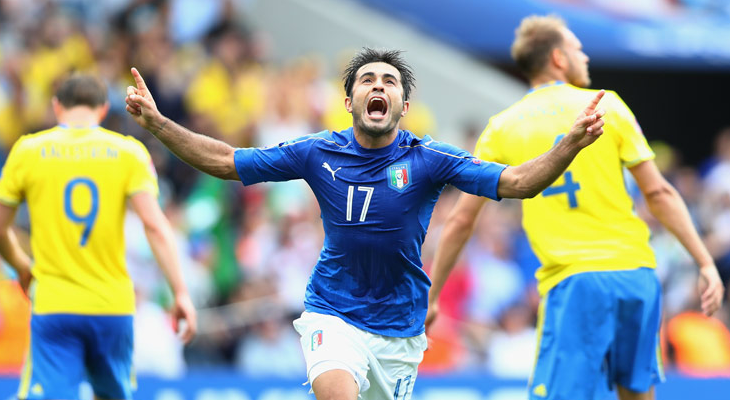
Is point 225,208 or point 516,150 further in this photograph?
point 225,208

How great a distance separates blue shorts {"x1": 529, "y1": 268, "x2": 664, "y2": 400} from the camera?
249 inches

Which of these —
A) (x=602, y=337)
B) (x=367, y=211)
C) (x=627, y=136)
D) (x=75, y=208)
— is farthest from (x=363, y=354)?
(x=75, y=208)

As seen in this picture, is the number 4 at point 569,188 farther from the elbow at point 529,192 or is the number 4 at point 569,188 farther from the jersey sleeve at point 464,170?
the elbow at point 529,192

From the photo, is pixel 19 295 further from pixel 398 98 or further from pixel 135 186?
pixel 398 98

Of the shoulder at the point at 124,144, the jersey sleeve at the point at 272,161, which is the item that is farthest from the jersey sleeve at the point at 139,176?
the jersey sleeve at the point at 272,161

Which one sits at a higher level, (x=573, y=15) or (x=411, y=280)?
(x=573, y=15)

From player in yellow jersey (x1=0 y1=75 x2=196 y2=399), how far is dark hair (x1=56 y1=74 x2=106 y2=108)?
177mm

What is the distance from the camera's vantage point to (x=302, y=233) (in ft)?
38.8

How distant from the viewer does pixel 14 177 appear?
6.90 metres

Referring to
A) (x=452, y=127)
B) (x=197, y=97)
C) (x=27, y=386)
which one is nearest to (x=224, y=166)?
(x=27, y=386)

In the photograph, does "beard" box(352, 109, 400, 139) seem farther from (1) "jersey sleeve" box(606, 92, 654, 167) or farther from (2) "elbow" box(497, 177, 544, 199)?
(1) "jersey sleeve" box(606, 92, 654, 167)

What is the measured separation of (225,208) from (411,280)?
6.63 m

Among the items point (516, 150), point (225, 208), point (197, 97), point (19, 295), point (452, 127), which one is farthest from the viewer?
point (452, 127)

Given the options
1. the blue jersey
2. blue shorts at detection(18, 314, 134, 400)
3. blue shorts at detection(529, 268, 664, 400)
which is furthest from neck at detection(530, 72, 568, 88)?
blue shorts at detection(18, 314, 134, 400)
